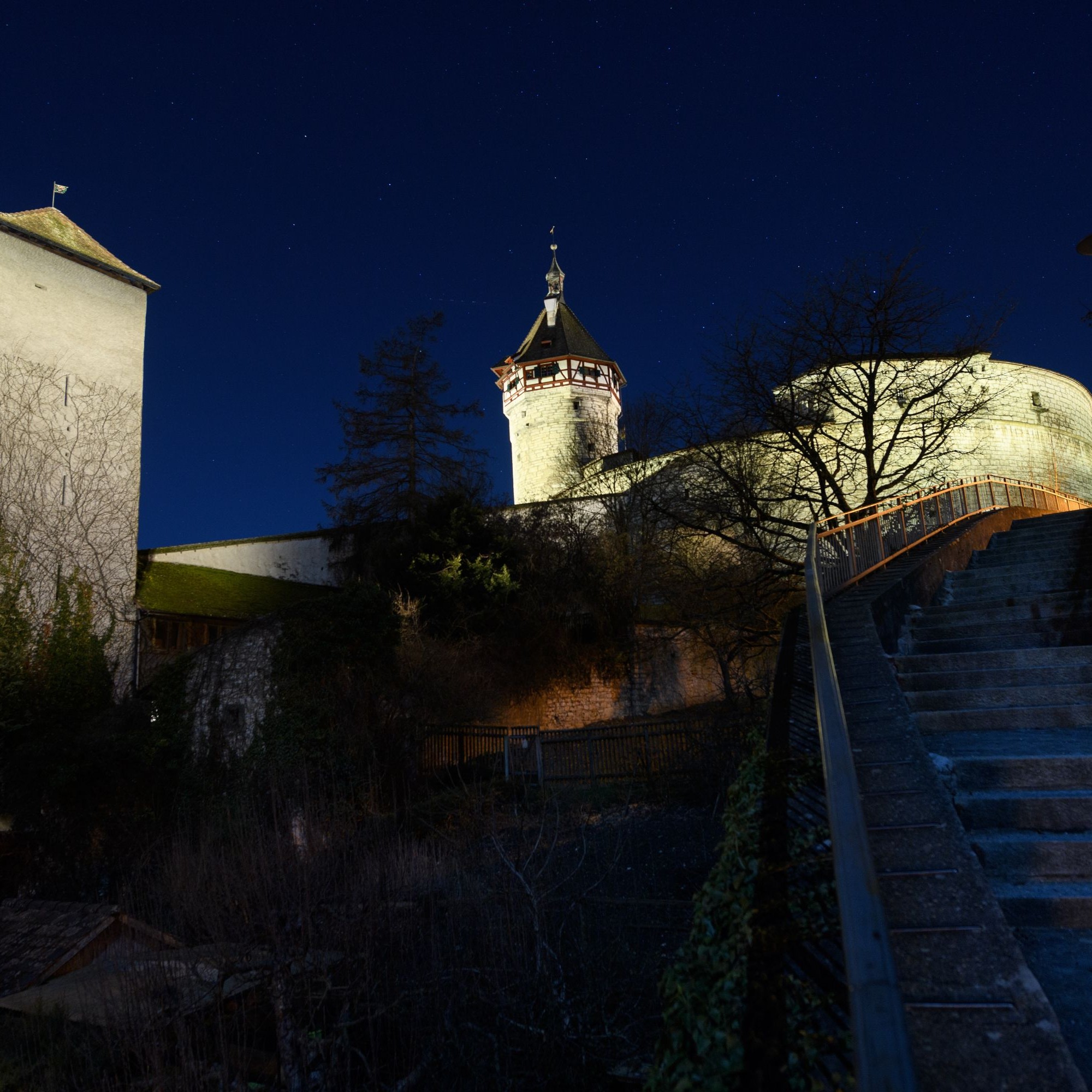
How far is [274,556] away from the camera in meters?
29.4

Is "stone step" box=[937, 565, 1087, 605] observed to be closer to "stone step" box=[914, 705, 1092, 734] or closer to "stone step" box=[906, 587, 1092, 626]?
"stone step" box=[906, 587, 1092, 626]

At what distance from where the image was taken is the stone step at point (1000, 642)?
7051mm

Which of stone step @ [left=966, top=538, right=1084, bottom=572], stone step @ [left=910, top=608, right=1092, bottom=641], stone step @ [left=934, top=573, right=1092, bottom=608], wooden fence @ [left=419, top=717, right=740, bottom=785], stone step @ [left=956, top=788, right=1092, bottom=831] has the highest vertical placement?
stone step @ [left=966, top=538, right=1084, bottom=572]

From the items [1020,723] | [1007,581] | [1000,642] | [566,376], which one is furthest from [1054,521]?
[566,376]

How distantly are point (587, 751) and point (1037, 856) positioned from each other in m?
14.0

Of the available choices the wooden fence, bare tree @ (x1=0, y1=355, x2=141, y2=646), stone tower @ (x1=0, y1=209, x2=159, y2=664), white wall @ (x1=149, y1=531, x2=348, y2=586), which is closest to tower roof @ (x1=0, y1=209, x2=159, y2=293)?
stone tower @ (x1=0, y1=209, x2=159, y2=664)

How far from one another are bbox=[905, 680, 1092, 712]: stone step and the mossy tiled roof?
1798 cm

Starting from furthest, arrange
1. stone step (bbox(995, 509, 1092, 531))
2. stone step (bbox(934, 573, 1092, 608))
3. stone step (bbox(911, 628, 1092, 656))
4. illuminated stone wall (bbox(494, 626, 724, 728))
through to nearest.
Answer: illuminated stone wall (bbox(494, 626, 724, 728)) < stone step (bbox(995, 509, 1092, 531)) < stone step (bbox(934, 573, 1092, 608)) < stone step (bbox(911, 628, 1092, 656))

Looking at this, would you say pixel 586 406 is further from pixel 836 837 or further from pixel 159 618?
pixel 836 837

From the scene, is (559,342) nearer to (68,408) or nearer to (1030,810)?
(68,408)

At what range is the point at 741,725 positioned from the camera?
14.5 meters

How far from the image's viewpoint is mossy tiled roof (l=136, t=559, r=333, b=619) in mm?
23062

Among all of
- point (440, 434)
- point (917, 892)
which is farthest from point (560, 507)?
point (917, 892)

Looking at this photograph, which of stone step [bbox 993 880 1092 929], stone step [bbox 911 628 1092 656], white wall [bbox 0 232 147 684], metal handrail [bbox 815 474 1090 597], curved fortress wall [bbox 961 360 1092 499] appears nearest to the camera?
stone step [bbox 993 880 1092 929]
